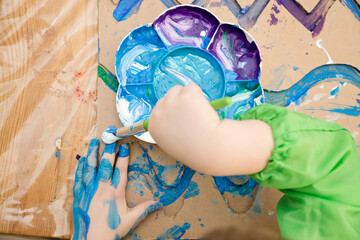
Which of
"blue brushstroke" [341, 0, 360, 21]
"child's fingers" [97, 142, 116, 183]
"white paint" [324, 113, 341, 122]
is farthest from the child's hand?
"blue brushstroke" [341, 0, 360, 21]

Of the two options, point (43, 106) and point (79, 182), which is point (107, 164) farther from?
point (43, 106)

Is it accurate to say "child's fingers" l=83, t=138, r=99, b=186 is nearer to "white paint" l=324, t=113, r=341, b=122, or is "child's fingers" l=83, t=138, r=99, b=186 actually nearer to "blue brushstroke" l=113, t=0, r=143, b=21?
"blue brushstroke" l=113, t=0, r=143, b=21

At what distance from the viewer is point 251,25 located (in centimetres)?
95

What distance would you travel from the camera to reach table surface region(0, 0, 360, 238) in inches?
37.0

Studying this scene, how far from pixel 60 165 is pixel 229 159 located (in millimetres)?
690

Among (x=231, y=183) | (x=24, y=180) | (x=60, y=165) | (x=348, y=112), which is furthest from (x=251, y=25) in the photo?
(x=24, y=180)

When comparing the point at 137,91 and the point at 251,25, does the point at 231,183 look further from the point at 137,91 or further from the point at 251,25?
the point at 251,25

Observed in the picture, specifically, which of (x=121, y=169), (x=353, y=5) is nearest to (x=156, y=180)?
(x=121, y=169)

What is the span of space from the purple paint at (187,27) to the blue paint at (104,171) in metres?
0.47

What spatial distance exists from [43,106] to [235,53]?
720mm

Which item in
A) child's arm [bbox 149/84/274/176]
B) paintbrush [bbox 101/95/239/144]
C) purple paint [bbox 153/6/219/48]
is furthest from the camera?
purple paint [bbox 153/6/219/48]

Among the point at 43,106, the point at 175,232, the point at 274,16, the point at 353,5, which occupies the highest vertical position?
the point at 353,5

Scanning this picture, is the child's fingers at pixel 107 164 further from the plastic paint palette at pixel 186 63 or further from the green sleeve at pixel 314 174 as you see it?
the green sleeve at pixel 314 174

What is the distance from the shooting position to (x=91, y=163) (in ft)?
3.01
